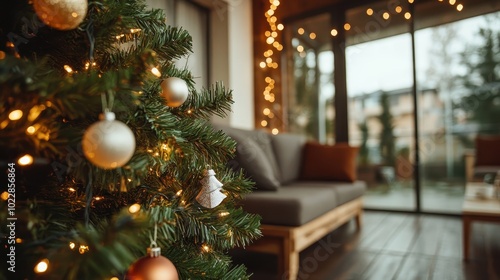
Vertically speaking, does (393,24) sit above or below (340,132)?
above

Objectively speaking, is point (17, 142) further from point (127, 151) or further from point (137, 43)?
point (137, 43)

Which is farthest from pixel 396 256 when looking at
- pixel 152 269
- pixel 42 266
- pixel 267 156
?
pixel 42 266

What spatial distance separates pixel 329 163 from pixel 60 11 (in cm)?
248

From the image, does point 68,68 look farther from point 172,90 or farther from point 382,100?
point 382,100

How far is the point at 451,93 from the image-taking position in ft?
11.4

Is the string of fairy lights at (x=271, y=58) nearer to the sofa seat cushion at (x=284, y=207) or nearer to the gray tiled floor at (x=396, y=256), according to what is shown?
the gray tiled floor at (x=396, y=256)

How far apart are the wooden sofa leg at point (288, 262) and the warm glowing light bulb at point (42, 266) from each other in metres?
1.29

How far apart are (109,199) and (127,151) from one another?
0.31 meters

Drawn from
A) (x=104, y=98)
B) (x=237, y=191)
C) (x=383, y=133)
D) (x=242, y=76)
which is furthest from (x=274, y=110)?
(x=104, y=98)

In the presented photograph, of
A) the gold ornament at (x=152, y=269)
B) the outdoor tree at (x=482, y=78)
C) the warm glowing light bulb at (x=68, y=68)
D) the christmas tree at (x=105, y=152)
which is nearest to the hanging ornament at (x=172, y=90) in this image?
the christmas tree at (x=105, y=152)

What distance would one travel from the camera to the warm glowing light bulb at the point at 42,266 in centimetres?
53

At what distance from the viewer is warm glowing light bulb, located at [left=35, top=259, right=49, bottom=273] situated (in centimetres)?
53

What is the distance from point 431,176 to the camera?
11.7 ft

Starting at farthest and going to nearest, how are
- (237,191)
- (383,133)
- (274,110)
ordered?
(274,110), (383,133), (237,191)
